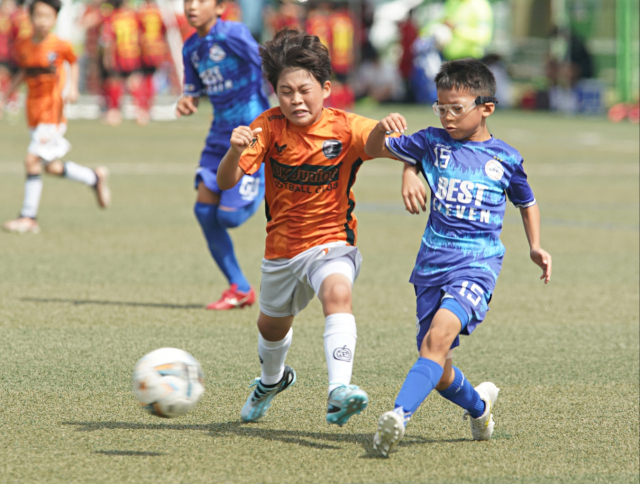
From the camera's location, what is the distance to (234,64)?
670 centimetres

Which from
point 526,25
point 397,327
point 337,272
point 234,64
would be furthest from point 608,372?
point 526,25

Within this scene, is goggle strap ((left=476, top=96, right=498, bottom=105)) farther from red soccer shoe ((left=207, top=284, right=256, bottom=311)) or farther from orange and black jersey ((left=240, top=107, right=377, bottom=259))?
red soccer shoe ((left=207, top=284, right=256, bottom=311))

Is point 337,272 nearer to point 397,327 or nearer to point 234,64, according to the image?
point 397,327

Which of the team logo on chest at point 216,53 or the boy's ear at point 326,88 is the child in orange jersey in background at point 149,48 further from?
the boy's ear at point 326,88

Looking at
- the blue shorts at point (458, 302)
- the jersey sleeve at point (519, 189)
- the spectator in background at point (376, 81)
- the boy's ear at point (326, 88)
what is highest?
the boy's ear at point (326, 88)

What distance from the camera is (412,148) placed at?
4.20 metres

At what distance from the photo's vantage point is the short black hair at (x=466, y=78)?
160 inches

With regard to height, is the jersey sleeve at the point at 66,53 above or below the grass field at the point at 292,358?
above

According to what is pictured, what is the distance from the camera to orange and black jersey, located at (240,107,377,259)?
433cm

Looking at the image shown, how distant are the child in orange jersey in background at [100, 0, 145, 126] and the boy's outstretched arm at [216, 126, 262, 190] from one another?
1913 cm

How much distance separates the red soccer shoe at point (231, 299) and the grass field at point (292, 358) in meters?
0.09

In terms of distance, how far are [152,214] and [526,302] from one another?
17.0 feet

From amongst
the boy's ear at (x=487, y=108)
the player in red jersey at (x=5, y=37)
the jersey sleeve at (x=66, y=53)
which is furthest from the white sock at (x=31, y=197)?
the player in red jersey at (x=5, y=37)

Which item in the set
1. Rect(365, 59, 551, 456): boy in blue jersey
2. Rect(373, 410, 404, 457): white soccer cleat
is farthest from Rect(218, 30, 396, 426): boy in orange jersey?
Rect(373, 410, 404, 457): white soccer cleat
